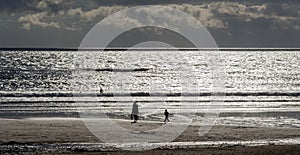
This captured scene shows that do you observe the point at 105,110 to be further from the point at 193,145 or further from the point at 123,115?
the point at 193,145

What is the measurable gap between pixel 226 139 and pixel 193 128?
6.47 m

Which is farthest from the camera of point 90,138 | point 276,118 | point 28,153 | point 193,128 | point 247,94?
point 247,94

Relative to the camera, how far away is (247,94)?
86.9 m

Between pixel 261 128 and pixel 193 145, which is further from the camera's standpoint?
pixel 261 128

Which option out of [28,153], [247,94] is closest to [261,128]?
[28,153]

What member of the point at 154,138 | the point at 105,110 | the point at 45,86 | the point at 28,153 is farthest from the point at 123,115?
the point at 45,86

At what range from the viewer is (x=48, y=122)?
43.2 m

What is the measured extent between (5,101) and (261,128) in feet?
121

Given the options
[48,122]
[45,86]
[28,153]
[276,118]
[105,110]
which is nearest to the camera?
[28,153]

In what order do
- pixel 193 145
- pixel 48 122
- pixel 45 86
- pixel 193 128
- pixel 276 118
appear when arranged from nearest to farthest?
pixel 193 145 < pixel 193 128 < pixel 48 122 < pixel 276 118 < pixel 45 86

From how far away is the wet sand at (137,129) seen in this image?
28141 millimetres

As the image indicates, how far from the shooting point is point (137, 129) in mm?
38562

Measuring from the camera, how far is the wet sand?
28141mm

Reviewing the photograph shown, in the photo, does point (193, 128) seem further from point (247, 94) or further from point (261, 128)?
point (247, 94)
